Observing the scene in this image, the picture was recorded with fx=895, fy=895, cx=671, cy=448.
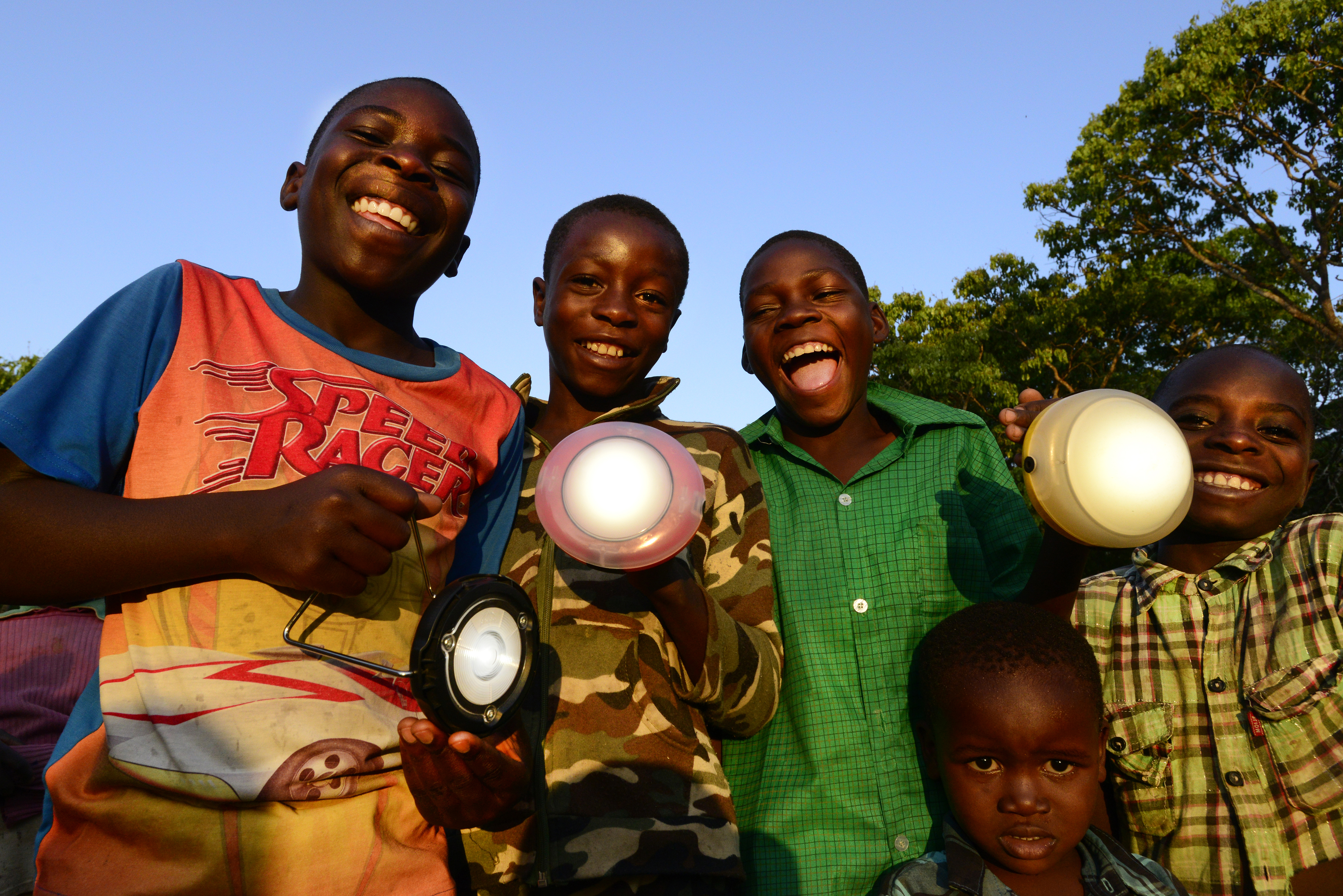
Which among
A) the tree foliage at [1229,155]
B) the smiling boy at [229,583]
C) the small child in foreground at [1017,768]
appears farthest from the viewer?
the tree foliage at [1229,155]

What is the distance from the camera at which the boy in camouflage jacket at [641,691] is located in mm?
2238

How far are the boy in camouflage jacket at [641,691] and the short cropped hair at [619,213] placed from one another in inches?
13.3

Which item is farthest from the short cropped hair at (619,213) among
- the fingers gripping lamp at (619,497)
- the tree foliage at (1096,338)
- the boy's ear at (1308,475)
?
the tree foliage at (1096,338)

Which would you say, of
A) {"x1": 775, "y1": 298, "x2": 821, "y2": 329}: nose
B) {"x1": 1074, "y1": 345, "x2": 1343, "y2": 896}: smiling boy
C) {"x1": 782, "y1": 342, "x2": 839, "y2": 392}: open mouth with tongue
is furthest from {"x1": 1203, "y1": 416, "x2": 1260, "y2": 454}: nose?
{"x1": 775, "y1": 298, "x2": 821, "y2": 329}: nose

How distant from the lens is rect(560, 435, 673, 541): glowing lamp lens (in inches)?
72.5

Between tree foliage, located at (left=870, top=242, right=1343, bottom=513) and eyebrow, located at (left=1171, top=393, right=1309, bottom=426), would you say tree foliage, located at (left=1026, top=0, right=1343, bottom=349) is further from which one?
eyebrow, located at (left=1171, top=393, right=1309, bottom=426)

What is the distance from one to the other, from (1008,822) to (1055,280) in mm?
17763

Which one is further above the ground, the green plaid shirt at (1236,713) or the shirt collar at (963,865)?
the green plaid shirt at (1236,713)

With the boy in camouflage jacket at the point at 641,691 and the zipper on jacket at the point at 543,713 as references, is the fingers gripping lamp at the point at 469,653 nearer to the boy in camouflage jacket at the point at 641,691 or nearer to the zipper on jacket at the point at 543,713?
the zipper on jacket at the point at 543,713

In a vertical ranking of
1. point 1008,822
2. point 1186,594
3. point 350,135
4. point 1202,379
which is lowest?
point 1008,822

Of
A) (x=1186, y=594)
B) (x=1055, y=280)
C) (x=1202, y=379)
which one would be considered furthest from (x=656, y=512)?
(x=1055, y=280)

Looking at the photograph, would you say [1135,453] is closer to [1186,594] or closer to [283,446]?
[1186,594]

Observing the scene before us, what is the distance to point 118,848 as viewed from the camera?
1.72 metres

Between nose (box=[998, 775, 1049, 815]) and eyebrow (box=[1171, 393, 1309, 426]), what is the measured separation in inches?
60.3
